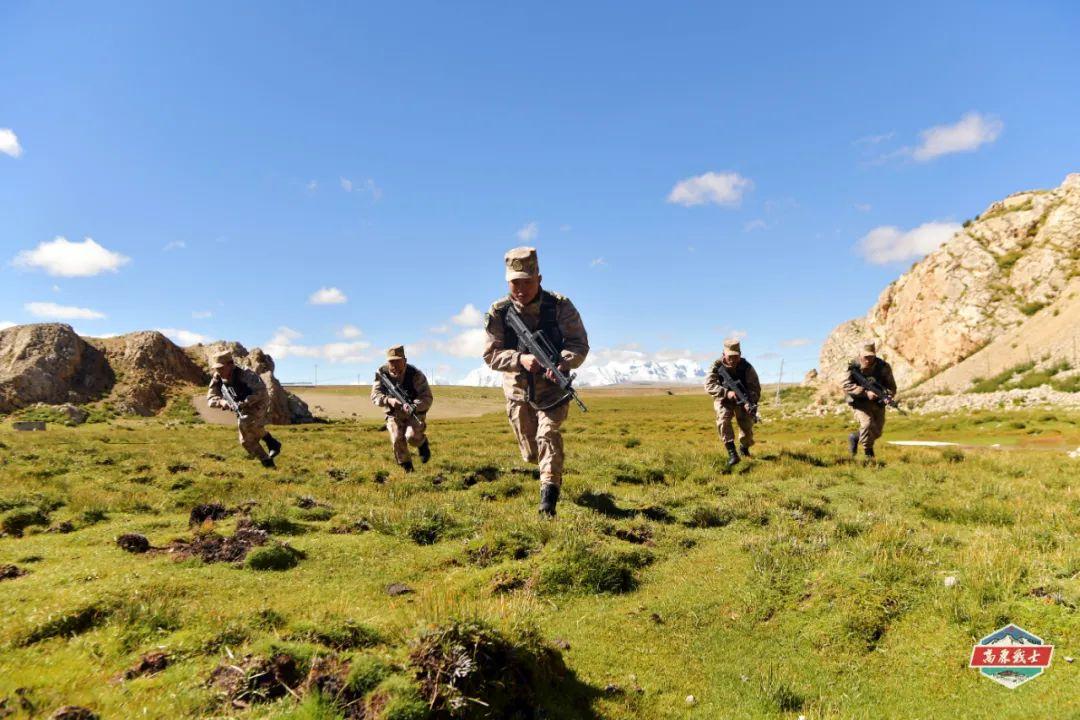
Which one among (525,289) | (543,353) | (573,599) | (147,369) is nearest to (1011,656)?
(573,599)

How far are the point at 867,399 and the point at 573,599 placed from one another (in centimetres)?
1198

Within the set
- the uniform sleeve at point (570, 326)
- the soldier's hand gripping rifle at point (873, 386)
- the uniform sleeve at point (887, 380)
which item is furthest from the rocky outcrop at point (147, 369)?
the uniform sleeve at point (887, 380)

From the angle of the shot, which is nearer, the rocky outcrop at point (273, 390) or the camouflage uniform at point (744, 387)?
the camouflage uniform at point (744, 387)

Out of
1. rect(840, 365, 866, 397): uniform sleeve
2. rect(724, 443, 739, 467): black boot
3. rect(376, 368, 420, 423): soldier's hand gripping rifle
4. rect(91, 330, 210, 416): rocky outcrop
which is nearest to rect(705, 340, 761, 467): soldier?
rect(724, 443, 739, 467): black boot

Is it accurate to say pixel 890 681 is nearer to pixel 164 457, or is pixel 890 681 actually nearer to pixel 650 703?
pixel 650 703

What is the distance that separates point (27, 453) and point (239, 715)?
1902 cm

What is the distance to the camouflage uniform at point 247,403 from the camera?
1484 centimetres

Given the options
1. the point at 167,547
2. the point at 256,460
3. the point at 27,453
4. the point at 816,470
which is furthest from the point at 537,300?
the point at 27,453

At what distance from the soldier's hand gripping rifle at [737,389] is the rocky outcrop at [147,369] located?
197ft

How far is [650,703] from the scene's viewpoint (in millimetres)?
4168

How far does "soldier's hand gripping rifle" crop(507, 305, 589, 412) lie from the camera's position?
919cm

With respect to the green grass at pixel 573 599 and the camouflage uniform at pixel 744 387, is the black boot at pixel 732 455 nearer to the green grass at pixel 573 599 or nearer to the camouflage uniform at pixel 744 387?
the camouflage uniform at pixel 744 387

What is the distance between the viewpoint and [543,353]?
930cm

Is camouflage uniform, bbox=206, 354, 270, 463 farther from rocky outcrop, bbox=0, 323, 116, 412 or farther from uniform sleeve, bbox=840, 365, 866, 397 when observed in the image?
rocky outcrop, bbox=0, 323, 116, 412
